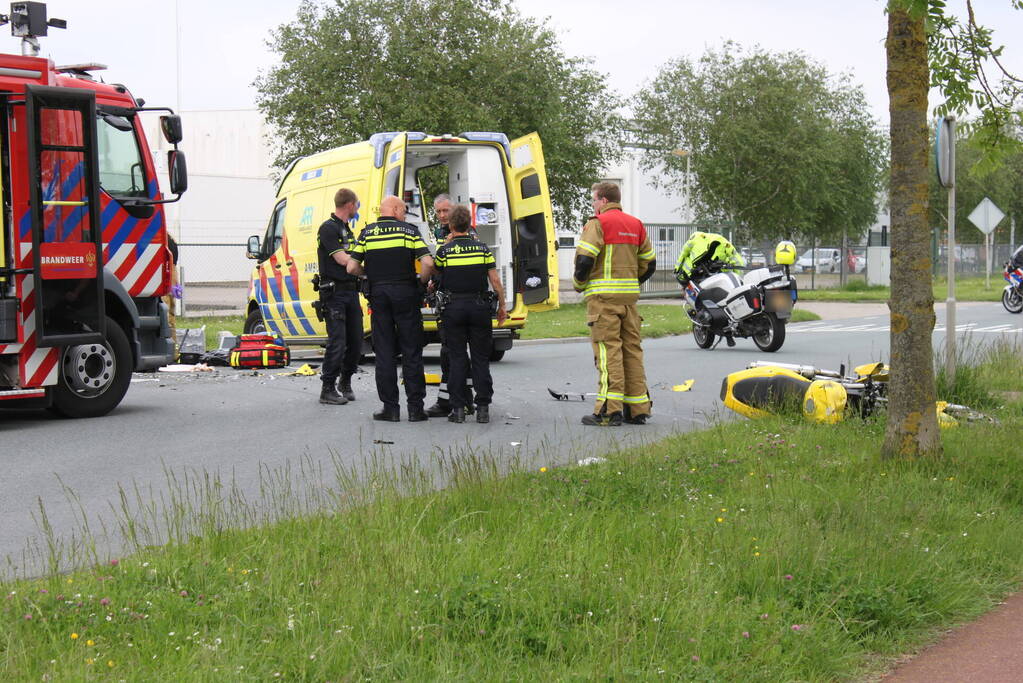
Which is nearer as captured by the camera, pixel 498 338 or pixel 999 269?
pixel 498 338

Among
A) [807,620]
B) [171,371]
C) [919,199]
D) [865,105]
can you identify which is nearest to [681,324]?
[171,371]

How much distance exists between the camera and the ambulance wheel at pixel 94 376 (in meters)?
10.2

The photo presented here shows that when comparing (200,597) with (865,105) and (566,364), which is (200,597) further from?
(865,105)

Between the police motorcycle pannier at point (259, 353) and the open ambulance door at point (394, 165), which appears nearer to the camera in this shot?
the open ambulance door at point (394, 165)

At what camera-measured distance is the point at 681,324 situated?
22.8 m

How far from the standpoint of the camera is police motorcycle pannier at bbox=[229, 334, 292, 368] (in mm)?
14852

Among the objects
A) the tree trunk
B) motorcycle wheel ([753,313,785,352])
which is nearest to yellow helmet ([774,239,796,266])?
motorcycle wheel ([753,313,785,352])

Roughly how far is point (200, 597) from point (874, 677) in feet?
7.67

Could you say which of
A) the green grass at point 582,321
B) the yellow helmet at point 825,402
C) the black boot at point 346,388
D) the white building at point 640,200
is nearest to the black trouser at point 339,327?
the black boot at point 346,388

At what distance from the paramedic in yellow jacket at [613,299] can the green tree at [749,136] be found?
34734 mm

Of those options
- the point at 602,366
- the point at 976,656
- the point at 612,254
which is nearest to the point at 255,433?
the point at 602,366

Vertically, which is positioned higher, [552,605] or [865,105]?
[865,105]

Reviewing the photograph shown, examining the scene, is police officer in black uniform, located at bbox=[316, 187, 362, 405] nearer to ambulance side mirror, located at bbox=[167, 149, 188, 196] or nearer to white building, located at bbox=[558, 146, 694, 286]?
ambulance side mirror, located at bbox=[167, 149, 188, 196]

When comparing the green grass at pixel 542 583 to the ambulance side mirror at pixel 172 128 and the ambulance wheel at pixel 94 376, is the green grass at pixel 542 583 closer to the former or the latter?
the ambulance wheel at pixel 94 376
